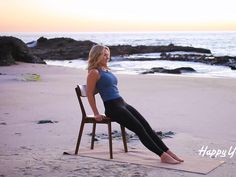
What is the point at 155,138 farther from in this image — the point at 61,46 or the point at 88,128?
the point at 61,46

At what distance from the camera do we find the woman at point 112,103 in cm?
510

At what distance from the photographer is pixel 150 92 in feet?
38.8

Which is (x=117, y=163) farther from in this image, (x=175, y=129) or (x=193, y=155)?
(x=175, y=129)

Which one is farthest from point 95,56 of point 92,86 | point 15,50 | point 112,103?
point 15,50

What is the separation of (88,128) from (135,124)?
2179 mm

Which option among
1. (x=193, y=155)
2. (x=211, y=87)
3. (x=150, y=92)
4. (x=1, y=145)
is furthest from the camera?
(x=211, y=87)

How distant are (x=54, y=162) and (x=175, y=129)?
8.43ft

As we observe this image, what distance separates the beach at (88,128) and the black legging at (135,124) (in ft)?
0.92

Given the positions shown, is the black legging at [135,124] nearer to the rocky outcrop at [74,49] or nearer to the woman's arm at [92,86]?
the woman's arm at [92,86]

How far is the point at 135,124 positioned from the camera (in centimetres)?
512

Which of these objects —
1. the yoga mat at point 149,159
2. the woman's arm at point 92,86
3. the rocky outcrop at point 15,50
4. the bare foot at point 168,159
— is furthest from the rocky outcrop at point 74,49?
the bare foot at point 168,159

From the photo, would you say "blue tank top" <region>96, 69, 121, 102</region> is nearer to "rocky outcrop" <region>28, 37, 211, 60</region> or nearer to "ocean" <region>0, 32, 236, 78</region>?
"ocean" <region>0, 32, 236, 78</region>

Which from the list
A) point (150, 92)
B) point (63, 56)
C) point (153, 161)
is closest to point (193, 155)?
point (153, 161)

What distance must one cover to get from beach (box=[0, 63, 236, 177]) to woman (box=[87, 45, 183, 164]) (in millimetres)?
332
